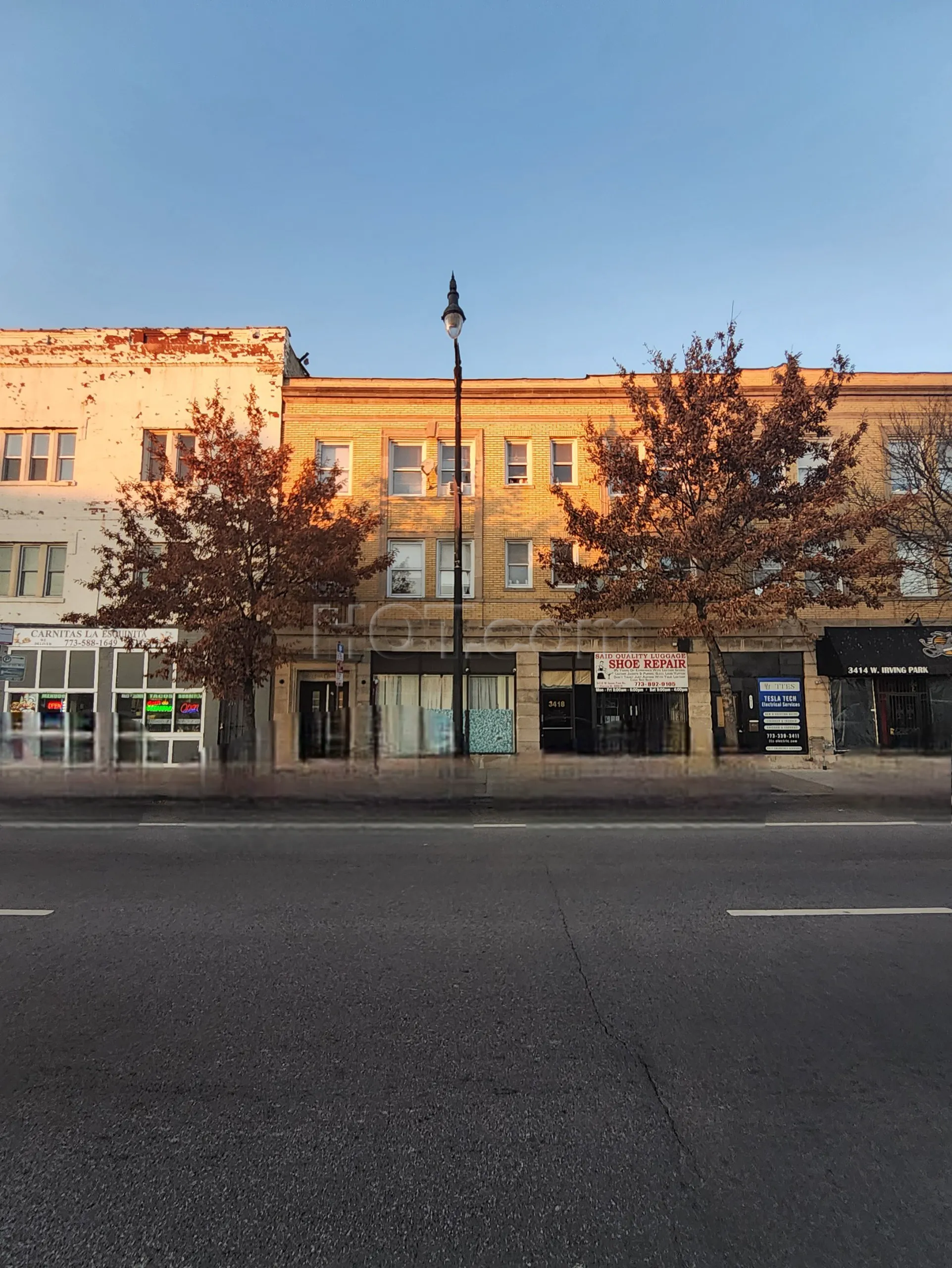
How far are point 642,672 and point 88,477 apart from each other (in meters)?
17.4

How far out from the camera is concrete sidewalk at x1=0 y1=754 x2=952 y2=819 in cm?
1173

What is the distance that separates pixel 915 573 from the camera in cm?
2016

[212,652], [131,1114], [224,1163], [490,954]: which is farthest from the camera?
[212,652]

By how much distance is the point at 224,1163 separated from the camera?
9.07ft

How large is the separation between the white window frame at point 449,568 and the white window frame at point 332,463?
3213mm

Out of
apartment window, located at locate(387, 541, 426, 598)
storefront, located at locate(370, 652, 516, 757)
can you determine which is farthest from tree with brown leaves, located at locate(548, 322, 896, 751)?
apartment window, located at locate(387, 541, 426, 598)

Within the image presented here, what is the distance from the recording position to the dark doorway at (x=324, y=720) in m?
19.2

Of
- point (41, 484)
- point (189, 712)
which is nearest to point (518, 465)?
point (189, 712)

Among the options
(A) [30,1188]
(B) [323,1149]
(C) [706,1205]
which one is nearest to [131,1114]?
(A) [30,1188]

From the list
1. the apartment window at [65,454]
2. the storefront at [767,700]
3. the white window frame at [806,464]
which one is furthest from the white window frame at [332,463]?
the white window frame at [806,464]

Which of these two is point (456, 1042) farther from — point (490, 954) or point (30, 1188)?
point (30, 1188)

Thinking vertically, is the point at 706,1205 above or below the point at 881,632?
below

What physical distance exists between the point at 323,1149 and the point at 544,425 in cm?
2108

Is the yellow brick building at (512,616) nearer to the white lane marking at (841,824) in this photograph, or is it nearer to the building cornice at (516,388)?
the building cornice at (516,388)
